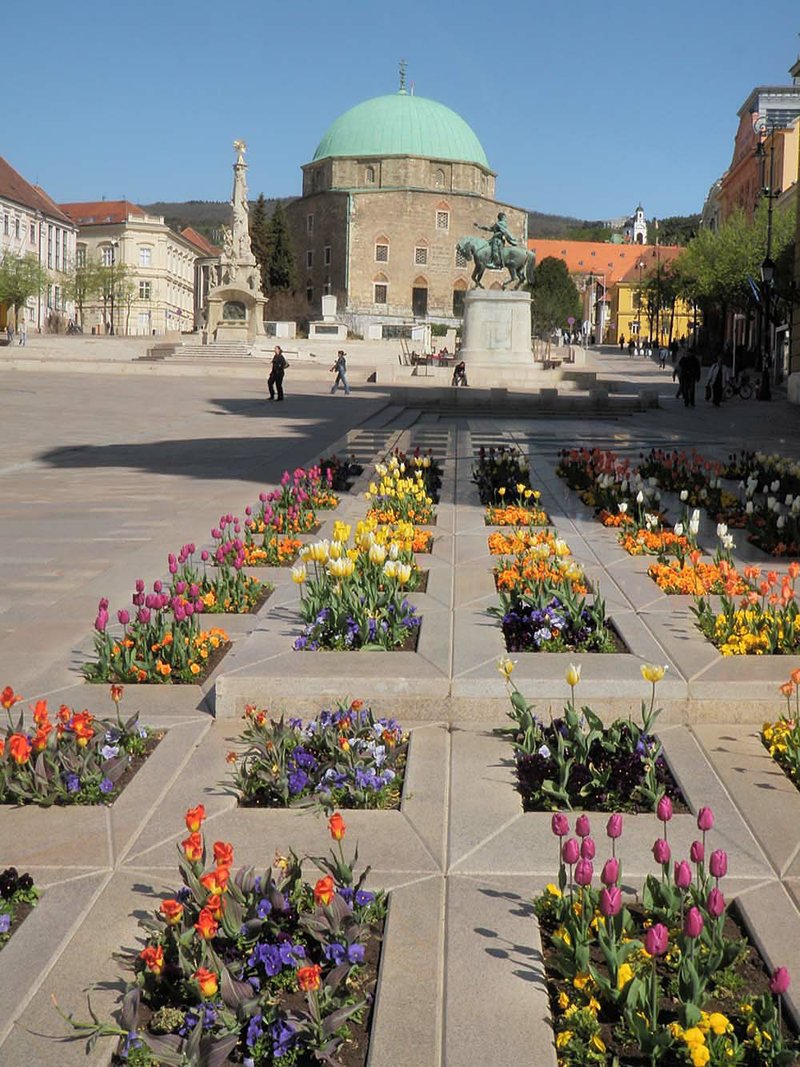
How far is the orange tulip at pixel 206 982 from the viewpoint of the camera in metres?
2.79

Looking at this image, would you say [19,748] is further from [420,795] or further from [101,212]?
[101,212]

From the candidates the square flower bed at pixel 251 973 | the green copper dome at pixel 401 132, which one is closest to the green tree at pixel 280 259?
the green copper dome at pixel 401 132

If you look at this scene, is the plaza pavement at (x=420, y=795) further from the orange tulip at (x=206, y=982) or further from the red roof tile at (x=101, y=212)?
the red roof tile at (x=101, y=212)

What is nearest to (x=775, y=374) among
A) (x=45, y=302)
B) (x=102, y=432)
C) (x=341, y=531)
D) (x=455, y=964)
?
(x=102, y=432)

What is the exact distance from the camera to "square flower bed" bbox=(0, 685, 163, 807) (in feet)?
14.4

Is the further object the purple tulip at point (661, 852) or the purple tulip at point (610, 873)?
the purple tulip at point (661, 852)

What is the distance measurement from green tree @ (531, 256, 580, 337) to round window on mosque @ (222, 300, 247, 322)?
95.1 ft

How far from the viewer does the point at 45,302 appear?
310 ft

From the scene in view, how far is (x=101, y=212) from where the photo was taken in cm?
11762

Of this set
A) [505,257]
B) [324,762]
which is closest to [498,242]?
[505,257]

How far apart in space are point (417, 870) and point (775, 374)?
162 ft

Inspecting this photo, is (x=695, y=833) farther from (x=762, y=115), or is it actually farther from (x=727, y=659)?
(x=762, y=115)

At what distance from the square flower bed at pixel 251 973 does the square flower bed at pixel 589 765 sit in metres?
1.14

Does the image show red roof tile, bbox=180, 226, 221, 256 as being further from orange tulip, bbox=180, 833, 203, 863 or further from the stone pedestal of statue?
orange tulip, bbox=180, 833, 203, 863
